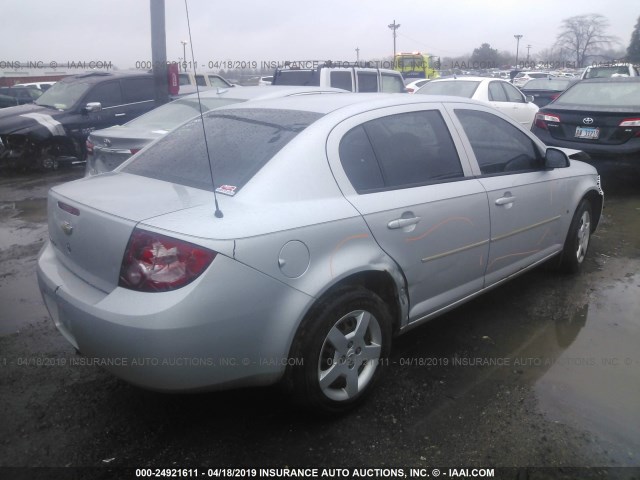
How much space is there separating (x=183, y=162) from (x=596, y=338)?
2862 millimetres

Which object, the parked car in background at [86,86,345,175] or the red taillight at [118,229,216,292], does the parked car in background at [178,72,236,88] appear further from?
the red taillight at [118,229,216,292]

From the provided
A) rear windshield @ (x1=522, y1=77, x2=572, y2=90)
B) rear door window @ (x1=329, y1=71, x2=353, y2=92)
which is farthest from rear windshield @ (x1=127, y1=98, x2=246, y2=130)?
rear windshield @ (x1=522, y1=77, x2=572, y2=90)

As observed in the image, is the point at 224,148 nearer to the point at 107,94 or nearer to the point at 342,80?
the point at 342,80

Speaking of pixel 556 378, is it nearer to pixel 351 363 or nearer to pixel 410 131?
pixel 351 363

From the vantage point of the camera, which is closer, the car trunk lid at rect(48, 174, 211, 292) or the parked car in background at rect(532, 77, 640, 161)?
the car trunk lid at rect(48, 174, 211, 292)

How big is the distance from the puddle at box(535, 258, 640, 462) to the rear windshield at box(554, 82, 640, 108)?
496cm

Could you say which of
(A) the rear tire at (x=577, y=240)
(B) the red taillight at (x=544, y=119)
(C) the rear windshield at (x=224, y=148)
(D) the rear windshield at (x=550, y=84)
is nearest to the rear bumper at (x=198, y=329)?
(C) the rear windshield at (x=224, y=148)

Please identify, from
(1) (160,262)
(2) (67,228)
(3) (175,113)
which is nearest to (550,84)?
(3) (175,113)

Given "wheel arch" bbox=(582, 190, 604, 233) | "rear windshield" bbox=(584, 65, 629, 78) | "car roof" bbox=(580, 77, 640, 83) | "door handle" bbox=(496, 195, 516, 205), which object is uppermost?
"rear windshield" bbox=(584, 65, 629, 78)

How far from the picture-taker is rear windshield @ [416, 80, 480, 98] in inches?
389

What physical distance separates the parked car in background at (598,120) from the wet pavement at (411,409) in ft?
13.5

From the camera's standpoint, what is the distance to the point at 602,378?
3021 mm

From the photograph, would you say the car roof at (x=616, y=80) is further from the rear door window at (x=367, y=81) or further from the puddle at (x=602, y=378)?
the puddle at (x=602, y=378)

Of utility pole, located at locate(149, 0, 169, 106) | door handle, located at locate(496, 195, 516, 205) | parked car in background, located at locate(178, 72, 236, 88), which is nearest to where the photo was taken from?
door handle, located at locate(496, 195, 516, 205)
